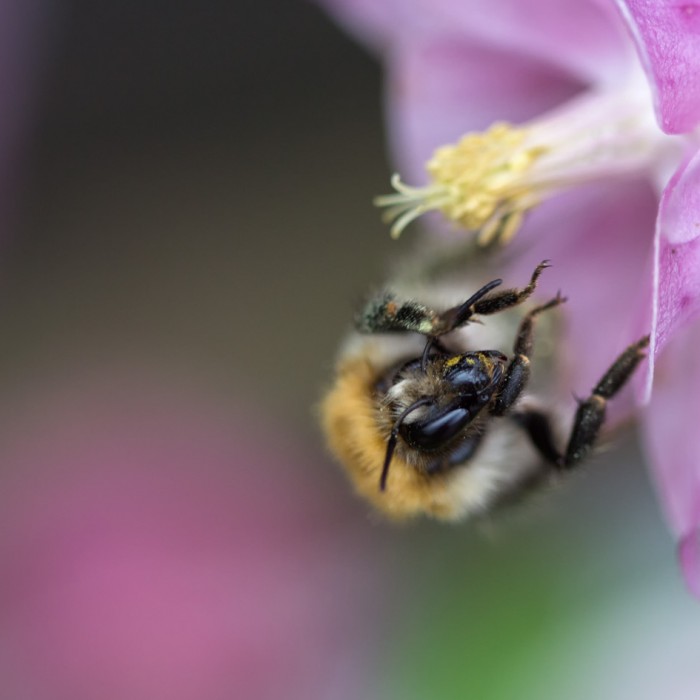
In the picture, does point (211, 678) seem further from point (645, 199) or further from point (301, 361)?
point (645, 199)

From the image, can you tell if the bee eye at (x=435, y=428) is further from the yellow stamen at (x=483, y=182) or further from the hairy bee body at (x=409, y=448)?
the yellow stamen at (x=483, y=182)

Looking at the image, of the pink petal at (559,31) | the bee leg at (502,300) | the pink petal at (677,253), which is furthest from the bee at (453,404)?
the pink petal at (559,31)

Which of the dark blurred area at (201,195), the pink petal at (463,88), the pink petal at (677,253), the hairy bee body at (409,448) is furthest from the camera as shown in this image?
the dark blurred area at (201,195)

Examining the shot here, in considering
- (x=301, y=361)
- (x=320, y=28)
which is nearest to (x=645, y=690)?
(x=301, y=361)

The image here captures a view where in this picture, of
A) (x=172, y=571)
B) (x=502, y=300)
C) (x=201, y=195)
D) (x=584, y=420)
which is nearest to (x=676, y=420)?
(x=584, y=420)

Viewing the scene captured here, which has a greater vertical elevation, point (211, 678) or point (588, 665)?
point (211, 678)

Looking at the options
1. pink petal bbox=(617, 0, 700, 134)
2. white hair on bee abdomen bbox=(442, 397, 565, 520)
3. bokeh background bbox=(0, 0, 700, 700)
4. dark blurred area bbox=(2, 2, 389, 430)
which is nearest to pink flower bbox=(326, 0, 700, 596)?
pink petal bbox=(617, 0, 700, 134)

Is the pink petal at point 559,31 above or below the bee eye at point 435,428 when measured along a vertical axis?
above
